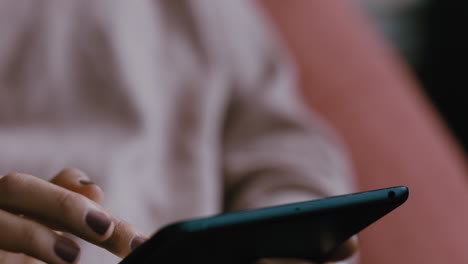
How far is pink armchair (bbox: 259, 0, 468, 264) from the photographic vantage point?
484 millimetres

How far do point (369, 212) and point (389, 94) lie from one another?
526 mm

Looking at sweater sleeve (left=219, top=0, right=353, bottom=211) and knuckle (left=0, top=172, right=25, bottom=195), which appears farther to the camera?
sweater sleeve (left=219, top=0, right=353, bottom=211)

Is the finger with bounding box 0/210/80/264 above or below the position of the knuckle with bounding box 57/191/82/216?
below

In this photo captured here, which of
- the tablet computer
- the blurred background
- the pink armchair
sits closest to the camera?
the tablet computer

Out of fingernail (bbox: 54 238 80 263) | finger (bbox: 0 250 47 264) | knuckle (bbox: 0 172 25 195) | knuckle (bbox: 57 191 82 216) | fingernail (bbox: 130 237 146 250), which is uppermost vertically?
knuckle (bbox: 0 172 25 195)

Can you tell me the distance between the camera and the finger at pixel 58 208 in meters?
0.21

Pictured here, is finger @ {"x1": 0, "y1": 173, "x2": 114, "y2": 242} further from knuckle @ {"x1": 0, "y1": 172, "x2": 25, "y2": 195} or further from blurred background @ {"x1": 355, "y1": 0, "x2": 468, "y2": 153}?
blurred background @ {"x1": 355, "y1": 0, "x2": 468, "y2": 153}

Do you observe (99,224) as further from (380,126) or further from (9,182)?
(380,126)

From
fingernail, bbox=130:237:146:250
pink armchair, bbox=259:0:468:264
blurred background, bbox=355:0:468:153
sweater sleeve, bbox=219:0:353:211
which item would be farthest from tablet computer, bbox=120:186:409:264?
blurred background, bbox=355:0:468:153

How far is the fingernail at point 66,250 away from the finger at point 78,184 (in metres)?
0.02

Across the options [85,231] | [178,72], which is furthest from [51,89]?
[85,231]

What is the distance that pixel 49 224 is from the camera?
0.70 ft

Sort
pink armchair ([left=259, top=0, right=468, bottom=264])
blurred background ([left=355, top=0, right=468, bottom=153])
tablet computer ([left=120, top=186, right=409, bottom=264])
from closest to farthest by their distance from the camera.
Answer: tablet computer ([left=120, top=186, right=409, bottom=264])
pink armchair ([left=259, top=0, right=468, bottom=264])
blurred background ([left=355, top=0, right=468, bottom=153])

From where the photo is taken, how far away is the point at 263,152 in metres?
0.59
